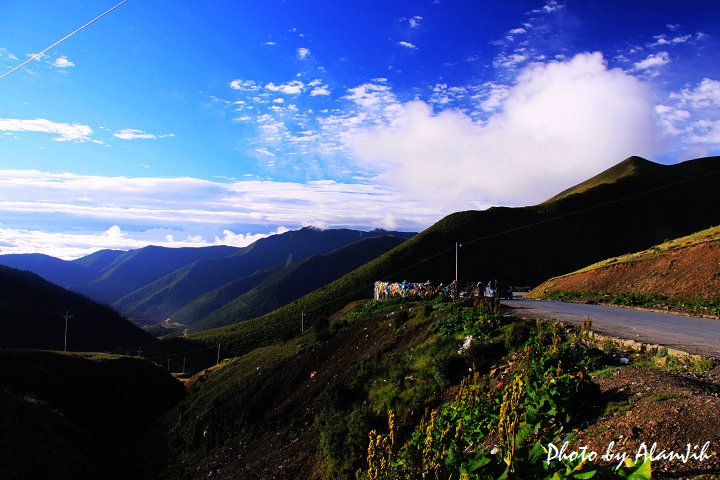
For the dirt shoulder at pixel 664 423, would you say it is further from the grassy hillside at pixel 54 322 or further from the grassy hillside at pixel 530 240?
the grassy hillside at pixel 54 322

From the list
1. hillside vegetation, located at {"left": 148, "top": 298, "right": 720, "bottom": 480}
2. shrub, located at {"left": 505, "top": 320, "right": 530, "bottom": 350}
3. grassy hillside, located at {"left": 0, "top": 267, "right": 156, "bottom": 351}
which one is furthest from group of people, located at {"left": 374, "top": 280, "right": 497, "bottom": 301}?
grassy hillside, located at {"left": 0, "top": 267, "right": 156, "bottom": 351}

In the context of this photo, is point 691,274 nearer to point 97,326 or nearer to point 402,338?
Answer: point 402,338

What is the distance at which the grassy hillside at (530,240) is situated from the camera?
262 ft

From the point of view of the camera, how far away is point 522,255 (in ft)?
275

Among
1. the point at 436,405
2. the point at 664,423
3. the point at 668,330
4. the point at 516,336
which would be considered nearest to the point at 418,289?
the point at 668,330

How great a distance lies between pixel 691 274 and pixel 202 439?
86.7ft

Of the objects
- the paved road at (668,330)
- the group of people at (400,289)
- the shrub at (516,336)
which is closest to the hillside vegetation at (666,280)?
the paved road at (668,330)

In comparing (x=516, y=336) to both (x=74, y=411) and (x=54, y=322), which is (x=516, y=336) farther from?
(x=54, y=322)

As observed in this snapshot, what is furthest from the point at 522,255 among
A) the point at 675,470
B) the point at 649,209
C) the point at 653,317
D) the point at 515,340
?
the point at 675,470

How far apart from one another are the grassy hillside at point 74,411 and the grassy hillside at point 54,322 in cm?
6301

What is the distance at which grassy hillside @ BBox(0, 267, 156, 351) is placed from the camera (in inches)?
3642

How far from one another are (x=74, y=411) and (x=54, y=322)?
9355cm

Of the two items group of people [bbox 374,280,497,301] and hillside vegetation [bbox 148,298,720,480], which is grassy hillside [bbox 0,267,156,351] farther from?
hillside vegetation [bbox 148,298,720,480]

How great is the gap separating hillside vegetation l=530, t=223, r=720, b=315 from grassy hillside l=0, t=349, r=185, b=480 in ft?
85.4
